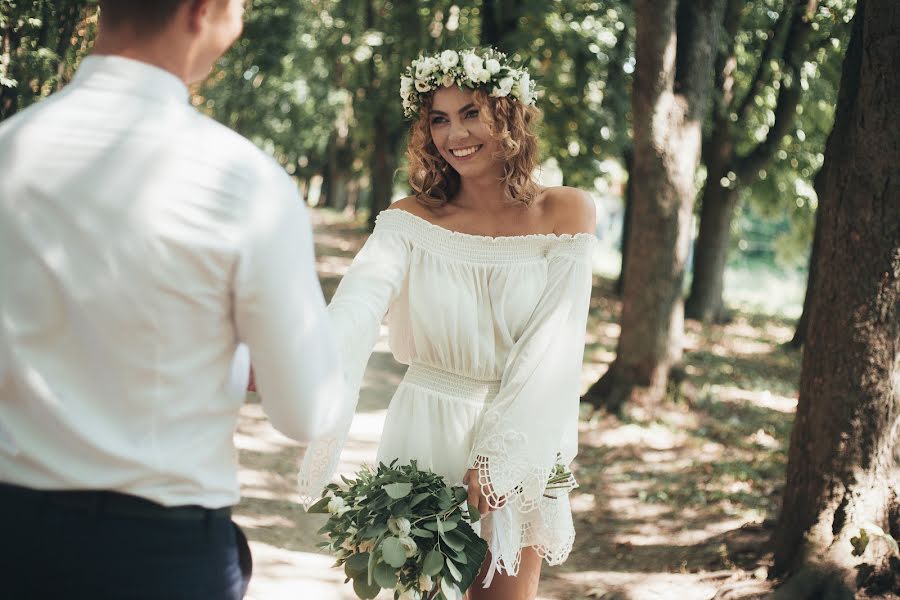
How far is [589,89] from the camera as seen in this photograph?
12742mm

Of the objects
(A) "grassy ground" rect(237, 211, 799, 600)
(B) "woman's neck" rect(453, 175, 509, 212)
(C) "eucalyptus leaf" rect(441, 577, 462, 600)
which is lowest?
(A) "grassy ground" rect(237, 211, 799, 600)

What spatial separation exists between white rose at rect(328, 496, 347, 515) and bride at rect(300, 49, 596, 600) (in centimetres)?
12

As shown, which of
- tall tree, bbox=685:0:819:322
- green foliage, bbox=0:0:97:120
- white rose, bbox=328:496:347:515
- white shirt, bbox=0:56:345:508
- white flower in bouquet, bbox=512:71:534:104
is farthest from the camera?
tall tree, bbox=685:0:819:322

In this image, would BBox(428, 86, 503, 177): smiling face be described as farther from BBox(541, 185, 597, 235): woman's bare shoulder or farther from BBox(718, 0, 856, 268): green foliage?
BBox(718, 0, 856, 268): green foliage

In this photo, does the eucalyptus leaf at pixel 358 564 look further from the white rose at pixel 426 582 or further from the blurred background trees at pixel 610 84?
the blurred background trees at pixel 610 84

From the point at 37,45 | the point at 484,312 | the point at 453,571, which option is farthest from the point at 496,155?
the point at 37,45

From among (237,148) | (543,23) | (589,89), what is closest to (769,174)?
(589,89)

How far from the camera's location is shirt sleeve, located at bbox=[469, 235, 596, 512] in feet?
9.36

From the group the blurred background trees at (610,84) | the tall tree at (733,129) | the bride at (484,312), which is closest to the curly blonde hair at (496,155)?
the bride at (484,312)

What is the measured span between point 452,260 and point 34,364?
6.05 feet

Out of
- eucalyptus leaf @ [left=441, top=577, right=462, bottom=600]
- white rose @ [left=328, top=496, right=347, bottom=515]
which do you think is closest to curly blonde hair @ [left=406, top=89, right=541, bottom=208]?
white rose @ [left=328, top=496, right=347, bottom=515]

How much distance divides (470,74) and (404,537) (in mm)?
1604

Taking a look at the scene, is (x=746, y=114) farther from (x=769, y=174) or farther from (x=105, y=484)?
(x=105, y=484)

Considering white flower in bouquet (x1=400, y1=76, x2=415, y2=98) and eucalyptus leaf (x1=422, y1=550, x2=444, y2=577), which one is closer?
eucalyptus leaf (x1=422, y1=550, x2=444, y2=577)
